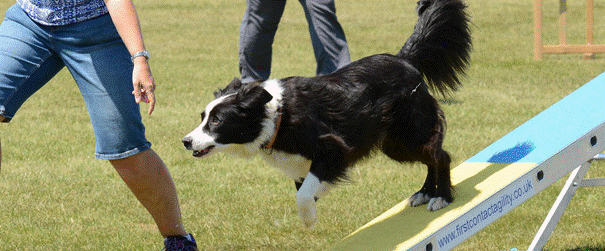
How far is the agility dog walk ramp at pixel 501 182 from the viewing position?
3354mm

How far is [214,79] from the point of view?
Result: 10570 mm

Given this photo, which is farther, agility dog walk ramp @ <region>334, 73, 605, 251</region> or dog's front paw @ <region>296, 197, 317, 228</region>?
dog's front paw @ <region>296, 197, 317, 228</region>

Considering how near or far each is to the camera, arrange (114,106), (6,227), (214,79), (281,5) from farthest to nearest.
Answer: (214,79) → (281,5) → (6,227) → (114,106)

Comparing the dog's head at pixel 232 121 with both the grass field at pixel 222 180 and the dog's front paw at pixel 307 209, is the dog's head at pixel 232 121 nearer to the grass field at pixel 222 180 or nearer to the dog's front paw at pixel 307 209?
the dog's front paw at pixel 307 209

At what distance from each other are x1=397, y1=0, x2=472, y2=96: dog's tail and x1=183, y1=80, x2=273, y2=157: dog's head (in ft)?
3.15

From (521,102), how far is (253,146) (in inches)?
224

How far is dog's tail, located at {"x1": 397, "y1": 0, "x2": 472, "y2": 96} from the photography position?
414 centimetres

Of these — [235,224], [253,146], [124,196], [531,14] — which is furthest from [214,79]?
[531,14]

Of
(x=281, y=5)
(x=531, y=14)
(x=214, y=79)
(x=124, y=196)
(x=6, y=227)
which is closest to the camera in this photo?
(x=6, y=227)

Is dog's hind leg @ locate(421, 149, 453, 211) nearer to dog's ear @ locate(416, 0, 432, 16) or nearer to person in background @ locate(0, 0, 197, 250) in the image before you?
dog's ear @ locate(416, 0, 432, 16)

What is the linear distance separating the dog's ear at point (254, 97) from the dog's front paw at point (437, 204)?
1011 mm

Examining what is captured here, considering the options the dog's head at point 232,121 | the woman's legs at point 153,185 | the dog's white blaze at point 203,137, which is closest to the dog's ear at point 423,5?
the dog's head at point 232,121

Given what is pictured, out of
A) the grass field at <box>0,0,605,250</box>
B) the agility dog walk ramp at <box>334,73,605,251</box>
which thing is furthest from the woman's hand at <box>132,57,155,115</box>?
the grass field at <box>0,0,605,250</box>

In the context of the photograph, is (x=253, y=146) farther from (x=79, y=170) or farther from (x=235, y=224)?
(x=79, y=170)
